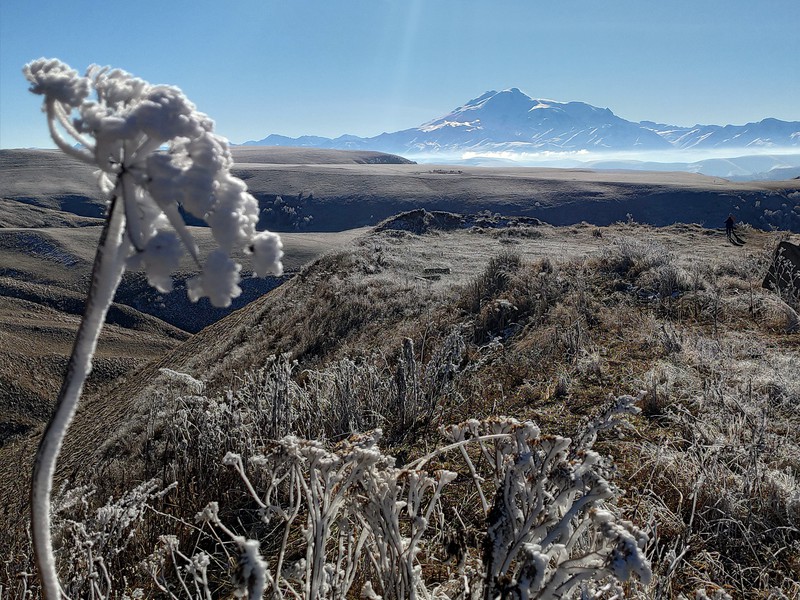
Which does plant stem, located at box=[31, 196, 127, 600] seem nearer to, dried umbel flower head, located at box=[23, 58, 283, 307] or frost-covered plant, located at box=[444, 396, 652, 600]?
dried umbel flower head, located at box=[23, 58, 283, 307]

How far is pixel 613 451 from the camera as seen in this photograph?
3203mm

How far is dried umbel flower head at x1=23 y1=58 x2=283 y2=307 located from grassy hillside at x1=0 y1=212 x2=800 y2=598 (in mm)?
897

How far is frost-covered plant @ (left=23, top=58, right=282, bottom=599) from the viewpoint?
0.69 m

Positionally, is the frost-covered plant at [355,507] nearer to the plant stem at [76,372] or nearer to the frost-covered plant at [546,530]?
the frost-covered plant at [546,530]

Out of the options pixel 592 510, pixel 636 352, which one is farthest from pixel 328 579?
pixel 636 352

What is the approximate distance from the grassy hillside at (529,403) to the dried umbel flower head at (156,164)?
35.3 inches

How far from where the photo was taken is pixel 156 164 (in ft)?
2.38

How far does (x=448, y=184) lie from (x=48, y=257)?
5051cm

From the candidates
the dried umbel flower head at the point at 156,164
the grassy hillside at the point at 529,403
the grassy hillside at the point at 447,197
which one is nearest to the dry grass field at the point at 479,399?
the grassy hillside at the point at 529,403

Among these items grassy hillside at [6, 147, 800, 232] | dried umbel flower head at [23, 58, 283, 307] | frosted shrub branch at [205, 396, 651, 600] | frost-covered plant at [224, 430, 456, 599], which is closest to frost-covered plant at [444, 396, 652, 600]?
frosted shrub branch at [205, 396, 651, 600]

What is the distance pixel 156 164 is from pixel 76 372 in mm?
292

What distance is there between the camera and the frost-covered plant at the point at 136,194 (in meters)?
0.69

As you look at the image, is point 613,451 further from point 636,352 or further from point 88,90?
point 88,90

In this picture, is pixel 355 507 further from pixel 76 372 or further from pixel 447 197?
pixel 447 197
